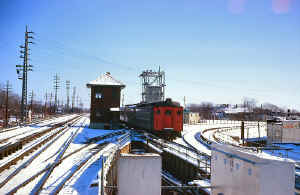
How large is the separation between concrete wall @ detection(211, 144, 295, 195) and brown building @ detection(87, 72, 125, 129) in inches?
1071

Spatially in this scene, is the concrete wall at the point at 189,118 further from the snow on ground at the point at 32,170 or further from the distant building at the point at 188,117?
the snow on ground at the point at 32,170

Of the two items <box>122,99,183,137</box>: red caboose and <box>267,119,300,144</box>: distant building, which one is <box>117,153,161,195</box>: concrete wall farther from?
<box>267,119,300,144</box>: distant building

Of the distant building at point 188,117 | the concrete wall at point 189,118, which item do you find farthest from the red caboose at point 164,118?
the concrete wall at point 189,118

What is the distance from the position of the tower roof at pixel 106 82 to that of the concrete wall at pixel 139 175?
26.8m

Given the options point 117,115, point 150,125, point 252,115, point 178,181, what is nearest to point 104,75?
point 117,115

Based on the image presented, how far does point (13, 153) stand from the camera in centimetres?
1466

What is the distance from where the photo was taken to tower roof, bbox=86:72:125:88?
3157 cm

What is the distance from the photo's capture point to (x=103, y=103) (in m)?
31.9

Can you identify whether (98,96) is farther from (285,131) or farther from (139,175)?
(139,175)

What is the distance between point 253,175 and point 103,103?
94.6 feet

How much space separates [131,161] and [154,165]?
1.67ft

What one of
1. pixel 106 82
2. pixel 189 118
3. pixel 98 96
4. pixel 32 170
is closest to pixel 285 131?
pixel 106 82

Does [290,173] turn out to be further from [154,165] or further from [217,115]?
[217,115]

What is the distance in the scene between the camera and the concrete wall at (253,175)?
405cm
